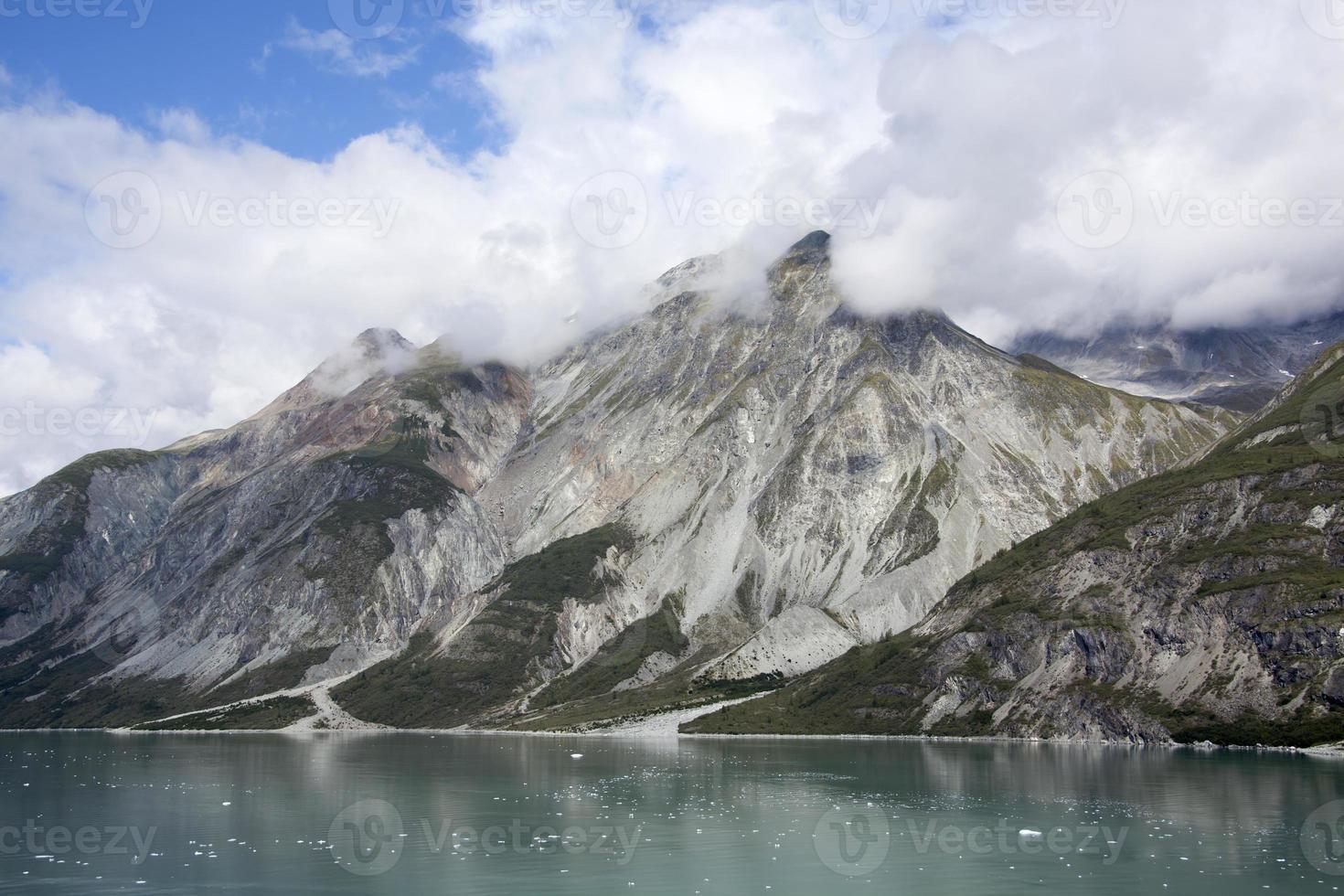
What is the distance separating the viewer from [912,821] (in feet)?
290

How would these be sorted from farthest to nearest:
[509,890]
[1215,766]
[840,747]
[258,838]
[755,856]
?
[840,747] < [1215,766] < [258,838] < [755,856] < [509,890]

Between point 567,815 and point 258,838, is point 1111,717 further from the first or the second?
point 258,838

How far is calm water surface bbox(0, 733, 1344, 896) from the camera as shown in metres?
64.6

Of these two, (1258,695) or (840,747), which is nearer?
(1258,695)

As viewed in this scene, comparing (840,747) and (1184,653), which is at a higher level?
(1184,653)

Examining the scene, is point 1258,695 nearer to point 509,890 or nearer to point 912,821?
point 912,821

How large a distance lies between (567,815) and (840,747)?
10474cm

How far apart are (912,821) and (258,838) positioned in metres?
50.6

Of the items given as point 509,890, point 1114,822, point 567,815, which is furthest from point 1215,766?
point 509,890

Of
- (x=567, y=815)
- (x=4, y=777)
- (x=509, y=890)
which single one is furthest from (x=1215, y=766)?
(x=4, y=777)

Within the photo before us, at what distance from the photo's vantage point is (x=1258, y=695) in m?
176

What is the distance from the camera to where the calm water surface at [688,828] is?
64.6 meters

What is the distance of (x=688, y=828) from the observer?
8506 cm

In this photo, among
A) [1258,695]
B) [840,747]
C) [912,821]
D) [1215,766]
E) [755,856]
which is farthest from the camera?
[840,747]
